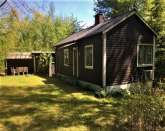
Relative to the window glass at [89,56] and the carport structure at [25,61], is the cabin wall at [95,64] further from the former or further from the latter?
the carport structure at [25,61]

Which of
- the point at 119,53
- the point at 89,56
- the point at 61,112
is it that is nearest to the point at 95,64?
the point at 89,56

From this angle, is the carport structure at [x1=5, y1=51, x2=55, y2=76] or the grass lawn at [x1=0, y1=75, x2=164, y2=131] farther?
the carport structure at [x1=5, y1=51, x2=55, y2=76]

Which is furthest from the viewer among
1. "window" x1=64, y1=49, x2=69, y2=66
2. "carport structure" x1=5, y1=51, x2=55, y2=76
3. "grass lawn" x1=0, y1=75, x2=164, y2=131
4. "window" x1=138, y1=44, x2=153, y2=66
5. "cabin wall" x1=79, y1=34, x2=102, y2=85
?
"carport structure" x1=5, y1=51, x2=55, y2=76

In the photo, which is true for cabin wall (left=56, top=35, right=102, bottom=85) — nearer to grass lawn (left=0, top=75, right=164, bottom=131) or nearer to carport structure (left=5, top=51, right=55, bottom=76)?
grass lawn (left=0, top=75, right=164, bottom=131)

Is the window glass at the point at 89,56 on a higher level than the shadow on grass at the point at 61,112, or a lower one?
higher

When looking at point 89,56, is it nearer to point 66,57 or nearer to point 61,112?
point 66,57

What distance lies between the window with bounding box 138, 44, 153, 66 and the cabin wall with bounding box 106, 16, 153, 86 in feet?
1.28

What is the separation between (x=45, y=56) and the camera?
23250 millimetres

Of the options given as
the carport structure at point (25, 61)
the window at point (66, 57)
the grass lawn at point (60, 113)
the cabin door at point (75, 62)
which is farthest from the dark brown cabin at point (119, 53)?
the carport structure at point (25, 61)

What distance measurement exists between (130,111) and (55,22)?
1504 inches

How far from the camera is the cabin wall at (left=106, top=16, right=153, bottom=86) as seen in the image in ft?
38.8

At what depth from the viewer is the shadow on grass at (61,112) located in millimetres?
6844

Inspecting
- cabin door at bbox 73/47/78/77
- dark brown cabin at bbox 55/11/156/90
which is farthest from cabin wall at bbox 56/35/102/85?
cabin door at bbox 73/47/78/77

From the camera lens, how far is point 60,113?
26.4 feet
